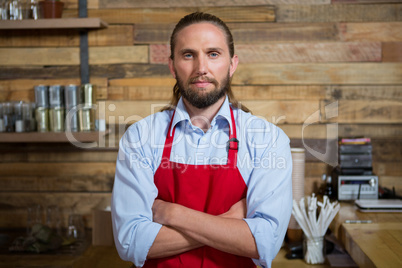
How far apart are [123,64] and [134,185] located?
4.84 feet

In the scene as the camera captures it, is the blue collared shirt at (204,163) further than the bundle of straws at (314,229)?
No

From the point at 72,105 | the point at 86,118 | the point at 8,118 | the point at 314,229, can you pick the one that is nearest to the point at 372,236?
the point at 314,229

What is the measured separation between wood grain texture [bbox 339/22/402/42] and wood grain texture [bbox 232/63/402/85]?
0.15m

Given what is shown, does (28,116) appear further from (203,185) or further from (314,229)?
(314,229)

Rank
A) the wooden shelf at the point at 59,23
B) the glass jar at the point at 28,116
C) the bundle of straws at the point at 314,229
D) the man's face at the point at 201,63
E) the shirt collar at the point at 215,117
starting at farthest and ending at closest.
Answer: the glass jar at the point at 28,116, the wooden shelf at the point at 59,23, the bundle of straws at the point at 314,229, the shirt collar at the point at 215,117, the man's face at the point at 201,63

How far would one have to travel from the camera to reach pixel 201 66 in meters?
1.44

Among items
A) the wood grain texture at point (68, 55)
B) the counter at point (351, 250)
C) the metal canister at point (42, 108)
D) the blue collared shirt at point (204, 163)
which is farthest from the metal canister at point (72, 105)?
the blue collared shirt at point (204, 163)

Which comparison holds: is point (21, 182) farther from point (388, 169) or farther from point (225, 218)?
point (388, 169)

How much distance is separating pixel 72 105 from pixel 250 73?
109 cm

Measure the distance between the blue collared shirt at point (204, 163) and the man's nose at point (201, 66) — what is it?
184 millimetres

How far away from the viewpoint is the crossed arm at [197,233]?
1338mm

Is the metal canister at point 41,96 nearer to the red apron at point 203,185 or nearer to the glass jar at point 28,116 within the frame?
the glass jar at point 28,116

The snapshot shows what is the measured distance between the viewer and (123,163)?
1.47 metres

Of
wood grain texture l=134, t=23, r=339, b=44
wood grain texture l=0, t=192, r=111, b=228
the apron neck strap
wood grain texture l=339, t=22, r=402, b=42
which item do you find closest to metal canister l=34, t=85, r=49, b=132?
wood grain texture l=0, t=192, r=111, b=228
